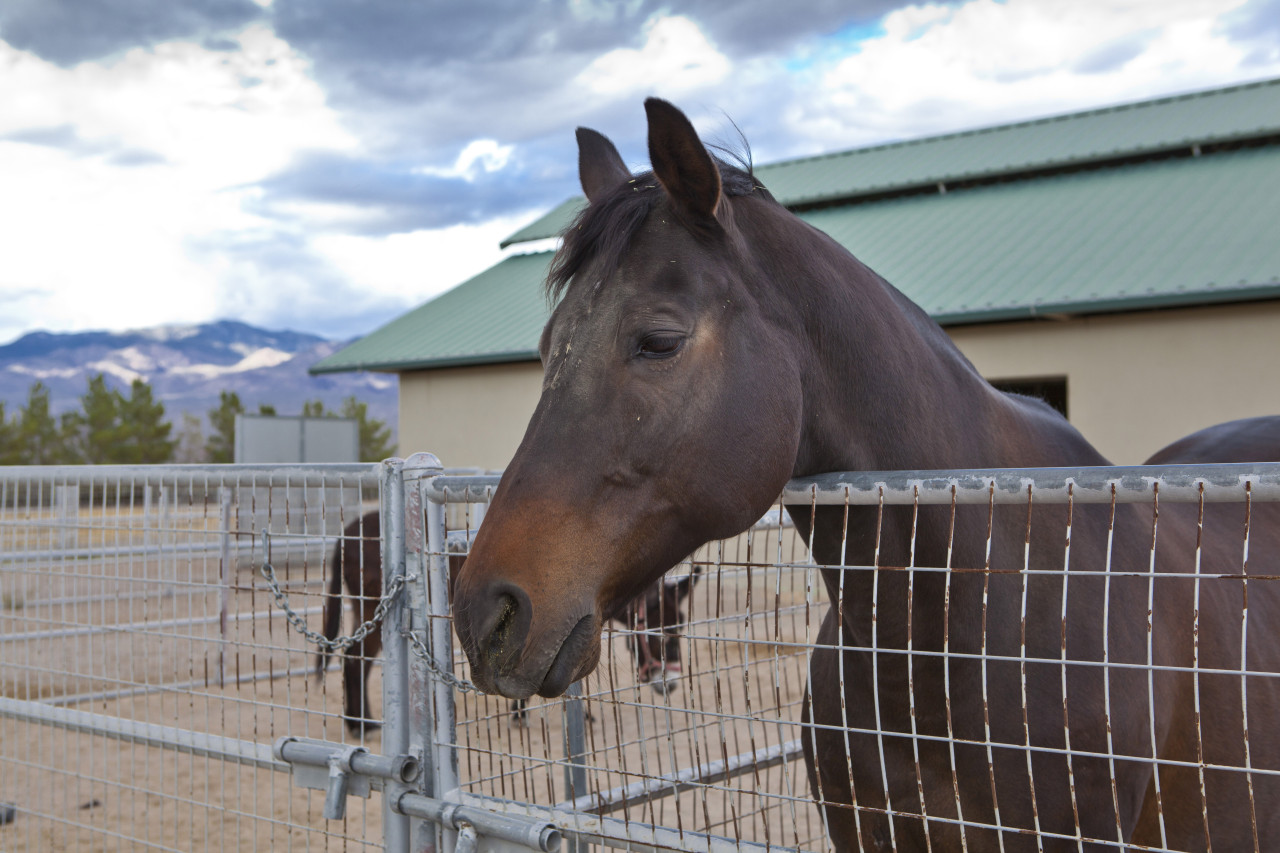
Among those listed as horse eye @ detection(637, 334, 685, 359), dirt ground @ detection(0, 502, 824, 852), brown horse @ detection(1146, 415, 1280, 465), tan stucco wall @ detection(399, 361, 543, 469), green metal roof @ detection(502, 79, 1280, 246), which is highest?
green metal roof @ detection(502, 79, 1280, 246)

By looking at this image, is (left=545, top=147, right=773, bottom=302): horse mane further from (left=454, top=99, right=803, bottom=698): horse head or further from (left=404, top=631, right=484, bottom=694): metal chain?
(left=404, top=631, right=484, bottom=694): metal chain

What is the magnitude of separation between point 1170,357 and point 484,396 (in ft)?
30.7

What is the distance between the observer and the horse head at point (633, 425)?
1.49 metres

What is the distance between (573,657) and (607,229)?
0.81 meters

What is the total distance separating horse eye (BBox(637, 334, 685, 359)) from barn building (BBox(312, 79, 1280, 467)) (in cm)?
900

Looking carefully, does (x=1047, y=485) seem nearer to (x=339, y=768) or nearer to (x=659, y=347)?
(x=659, y=347)

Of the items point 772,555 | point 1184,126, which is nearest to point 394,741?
point 772,555

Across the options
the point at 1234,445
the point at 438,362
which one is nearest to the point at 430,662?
the point at 1234,445

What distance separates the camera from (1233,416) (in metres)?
8.79

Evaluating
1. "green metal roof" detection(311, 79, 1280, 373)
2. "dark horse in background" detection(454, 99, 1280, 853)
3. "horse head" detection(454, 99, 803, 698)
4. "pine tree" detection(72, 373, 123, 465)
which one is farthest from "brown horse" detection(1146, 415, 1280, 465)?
"pine tree" detection(72, 373, 123, 465)

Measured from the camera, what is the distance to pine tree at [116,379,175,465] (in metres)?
41.8

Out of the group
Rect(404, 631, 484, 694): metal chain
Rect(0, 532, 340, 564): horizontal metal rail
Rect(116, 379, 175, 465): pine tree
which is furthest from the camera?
Rect(116, 379, 175, 465): pine tree

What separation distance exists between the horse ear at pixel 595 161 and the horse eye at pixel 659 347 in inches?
29.2

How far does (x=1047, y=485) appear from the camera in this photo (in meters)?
1.55
